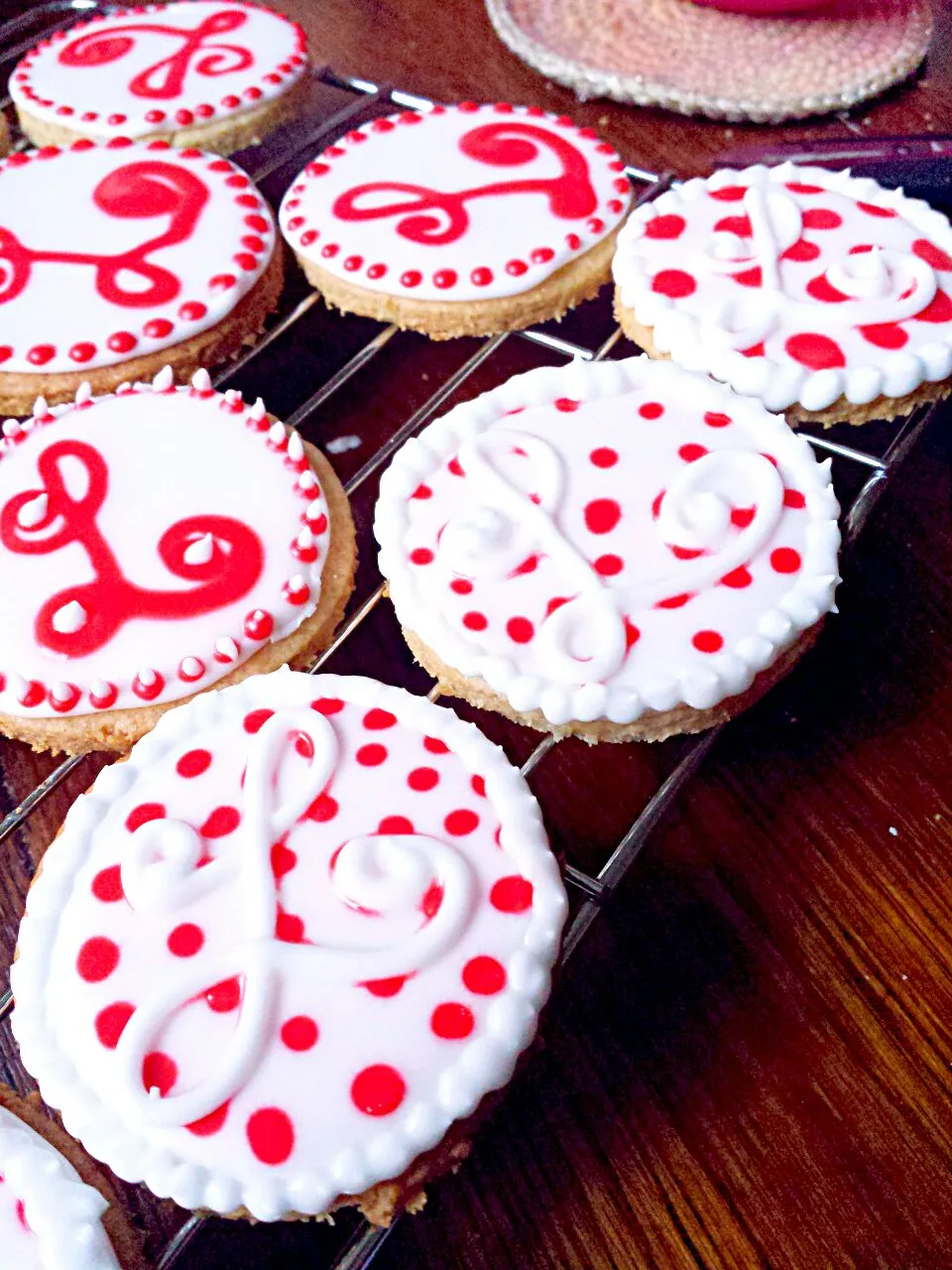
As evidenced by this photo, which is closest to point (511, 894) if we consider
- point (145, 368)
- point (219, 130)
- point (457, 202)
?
point (145, 368)

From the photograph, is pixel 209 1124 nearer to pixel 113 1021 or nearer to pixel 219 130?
pixel 113 1021

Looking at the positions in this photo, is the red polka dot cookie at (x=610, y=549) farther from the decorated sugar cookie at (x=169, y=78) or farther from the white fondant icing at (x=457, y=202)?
the decorated sugar cookie at (x=169, y=78)

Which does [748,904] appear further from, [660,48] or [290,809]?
[660,48]

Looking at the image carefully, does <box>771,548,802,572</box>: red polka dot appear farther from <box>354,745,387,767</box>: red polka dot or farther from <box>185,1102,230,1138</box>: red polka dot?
<box>185,1102,230,1138</box>: red polka dot

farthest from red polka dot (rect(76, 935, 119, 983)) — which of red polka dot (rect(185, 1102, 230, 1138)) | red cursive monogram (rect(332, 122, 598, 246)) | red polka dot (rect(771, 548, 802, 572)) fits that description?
red cursive monogram (rect(332, 122, 598, 246))

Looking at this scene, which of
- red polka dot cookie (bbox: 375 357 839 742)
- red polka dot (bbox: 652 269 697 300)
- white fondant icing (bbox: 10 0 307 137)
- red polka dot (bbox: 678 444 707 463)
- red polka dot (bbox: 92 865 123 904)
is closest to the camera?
red polka dot (bbox: 92 865 123 904)

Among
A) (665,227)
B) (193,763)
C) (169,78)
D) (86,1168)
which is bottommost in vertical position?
(86,1168)

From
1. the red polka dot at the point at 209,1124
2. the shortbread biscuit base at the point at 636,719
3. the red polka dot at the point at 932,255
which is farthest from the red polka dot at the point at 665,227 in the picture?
the red polka dot at the point at 209,1124

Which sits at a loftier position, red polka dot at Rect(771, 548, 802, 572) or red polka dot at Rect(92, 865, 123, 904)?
red polka dot at Rect(92, 865, 123, 904)
